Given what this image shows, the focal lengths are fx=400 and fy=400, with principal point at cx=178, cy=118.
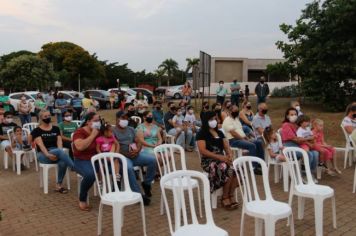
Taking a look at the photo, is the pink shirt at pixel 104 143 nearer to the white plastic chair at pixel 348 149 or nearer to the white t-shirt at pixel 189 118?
the white t-shirt at pixel 189 118

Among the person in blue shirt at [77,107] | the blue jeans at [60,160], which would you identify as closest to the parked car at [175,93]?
the person in blue shirt at [77,107]

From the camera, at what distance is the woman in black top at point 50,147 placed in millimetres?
6590

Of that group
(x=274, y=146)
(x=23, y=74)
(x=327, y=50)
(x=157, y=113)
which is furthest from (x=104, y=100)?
(x=274, y=146)

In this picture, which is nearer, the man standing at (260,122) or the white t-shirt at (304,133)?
the white t-shirt at (304,133)

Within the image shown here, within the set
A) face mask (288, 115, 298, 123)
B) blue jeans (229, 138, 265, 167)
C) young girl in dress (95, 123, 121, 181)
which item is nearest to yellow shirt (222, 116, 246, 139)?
blue jeans (229, 138, 265, 167)

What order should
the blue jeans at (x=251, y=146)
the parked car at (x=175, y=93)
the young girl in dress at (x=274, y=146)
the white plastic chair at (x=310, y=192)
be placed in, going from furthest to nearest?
1. the parked car at (x=175, y=93)
2. the blue jeans at (x=251, y=146)
3. the young girl in dress at (x=274, y=146)
4. the white plastic chair at (x=310, y=192)

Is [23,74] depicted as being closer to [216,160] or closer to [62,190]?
[62,190]

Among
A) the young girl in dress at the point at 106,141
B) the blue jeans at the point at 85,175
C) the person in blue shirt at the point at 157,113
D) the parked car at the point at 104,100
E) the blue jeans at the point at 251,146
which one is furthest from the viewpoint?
the parked car at the point at 104,100

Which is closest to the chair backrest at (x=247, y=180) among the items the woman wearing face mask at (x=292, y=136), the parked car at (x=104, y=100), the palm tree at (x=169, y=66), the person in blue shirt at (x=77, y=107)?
the woman wearing face mask at (x=292, y=136)

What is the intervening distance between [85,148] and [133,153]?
2.78 ft

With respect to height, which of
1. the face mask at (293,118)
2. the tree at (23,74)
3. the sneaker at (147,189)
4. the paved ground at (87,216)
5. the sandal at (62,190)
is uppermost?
the tree at (23,74)

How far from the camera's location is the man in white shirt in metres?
7.86

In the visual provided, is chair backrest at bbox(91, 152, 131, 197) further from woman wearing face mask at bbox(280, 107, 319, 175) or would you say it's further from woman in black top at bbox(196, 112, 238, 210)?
woman wearing face mask at bbox(280, 107, 319, 175)

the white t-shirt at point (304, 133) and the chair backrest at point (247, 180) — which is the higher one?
the white t-shirt at point (304, 133)
